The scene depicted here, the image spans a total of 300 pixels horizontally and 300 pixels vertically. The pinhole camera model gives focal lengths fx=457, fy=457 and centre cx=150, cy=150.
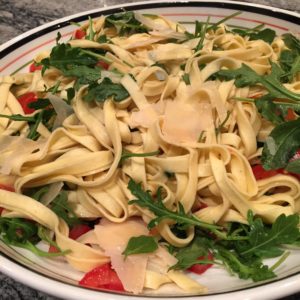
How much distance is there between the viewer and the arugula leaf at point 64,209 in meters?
1.63

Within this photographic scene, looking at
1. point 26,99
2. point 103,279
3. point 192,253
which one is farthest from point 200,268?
point 26,99

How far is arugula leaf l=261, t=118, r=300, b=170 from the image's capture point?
157 centimetres

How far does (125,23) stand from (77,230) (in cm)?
115

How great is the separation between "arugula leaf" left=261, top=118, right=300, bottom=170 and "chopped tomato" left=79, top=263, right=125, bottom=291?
0.63 metres

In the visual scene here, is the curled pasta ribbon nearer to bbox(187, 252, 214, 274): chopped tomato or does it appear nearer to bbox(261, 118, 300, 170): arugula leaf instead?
bbox(187, 252, 214, 274): chopped tomato

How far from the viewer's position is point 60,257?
5.18 ft

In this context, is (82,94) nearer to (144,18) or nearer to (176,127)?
(176,127)

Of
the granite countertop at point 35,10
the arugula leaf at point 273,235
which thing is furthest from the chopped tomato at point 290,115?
the granite countertop at point 35,10

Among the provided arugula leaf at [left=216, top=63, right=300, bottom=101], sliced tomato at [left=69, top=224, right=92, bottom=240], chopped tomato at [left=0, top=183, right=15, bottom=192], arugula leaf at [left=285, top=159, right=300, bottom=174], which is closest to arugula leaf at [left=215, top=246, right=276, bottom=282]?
arugula leaf at [left=285, top=159, right=300, bottom=174]

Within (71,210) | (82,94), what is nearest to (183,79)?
(82,94)

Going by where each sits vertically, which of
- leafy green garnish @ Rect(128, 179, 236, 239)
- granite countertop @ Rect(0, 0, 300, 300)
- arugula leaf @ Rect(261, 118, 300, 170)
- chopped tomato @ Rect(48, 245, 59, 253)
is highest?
granite countertop @ Rect(0, 0, 300, 300)

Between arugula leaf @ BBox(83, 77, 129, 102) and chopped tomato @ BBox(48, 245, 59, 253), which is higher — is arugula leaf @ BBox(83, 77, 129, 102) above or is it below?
above

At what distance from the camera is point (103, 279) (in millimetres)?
1452

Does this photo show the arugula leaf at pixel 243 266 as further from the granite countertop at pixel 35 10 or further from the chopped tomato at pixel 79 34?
the granite countertop at pixel 35 10
